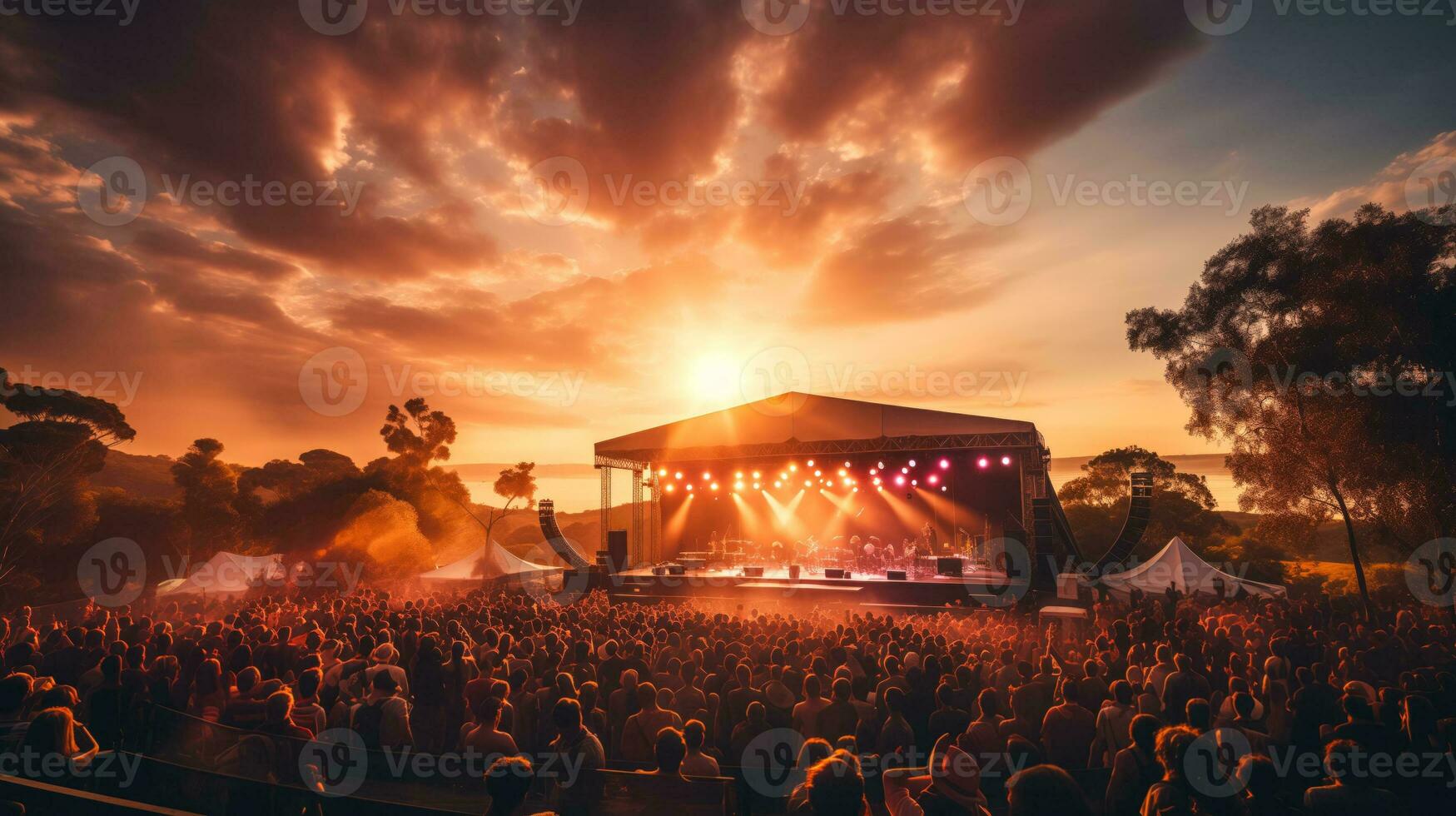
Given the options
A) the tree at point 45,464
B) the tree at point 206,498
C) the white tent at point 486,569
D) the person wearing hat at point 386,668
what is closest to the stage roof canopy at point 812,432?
the white tent at point 486,569

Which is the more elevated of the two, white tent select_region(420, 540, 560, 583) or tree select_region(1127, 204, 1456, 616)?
tree select_region(1127, 204, 1456, 616)

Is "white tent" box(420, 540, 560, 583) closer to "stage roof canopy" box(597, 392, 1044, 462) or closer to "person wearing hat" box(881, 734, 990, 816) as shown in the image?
"stage roof canopy" box(597, 392, 1044, 462)

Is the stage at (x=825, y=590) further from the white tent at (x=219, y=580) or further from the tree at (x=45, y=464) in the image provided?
the tree at (x=45, y=464)

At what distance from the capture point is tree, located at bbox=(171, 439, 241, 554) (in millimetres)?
31688

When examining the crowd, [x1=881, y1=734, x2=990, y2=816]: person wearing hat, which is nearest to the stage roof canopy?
the crowd

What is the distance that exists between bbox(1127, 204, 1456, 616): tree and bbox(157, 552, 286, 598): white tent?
1218 inches

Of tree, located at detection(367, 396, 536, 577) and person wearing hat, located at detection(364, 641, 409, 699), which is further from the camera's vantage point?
tree, located at detection(367, 396, 536, 577)

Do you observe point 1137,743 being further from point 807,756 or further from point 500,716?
point 500,716

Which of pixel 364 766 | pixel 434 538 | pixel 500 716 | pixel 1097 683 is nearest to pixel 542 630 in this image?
pixel 500 716

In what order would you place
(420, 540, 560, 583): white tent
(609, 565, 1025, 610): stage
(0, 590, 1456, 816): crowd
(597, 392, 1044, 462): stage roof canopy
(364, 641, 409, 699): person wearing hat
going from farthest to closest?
(420, 540, 560, 583): white tent → (597, 392, 1044, 462): stage roof canopy → (609, 565, 1025, 610): stage → (364, 641, 409, 699): person wearing hat → (0, 590, 1456, 816): crowd

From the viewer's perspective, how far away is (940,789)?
8.90 feet

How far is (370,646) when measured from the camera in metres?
6.36

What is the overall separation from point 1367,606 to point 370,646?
20202 mm

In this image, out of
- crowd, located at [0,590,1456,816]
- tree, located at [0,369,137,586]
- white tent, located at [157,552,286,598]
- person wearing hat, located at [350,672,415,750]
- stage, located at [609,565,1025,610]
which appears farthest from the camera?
tree, located at [0,369,137,586]
